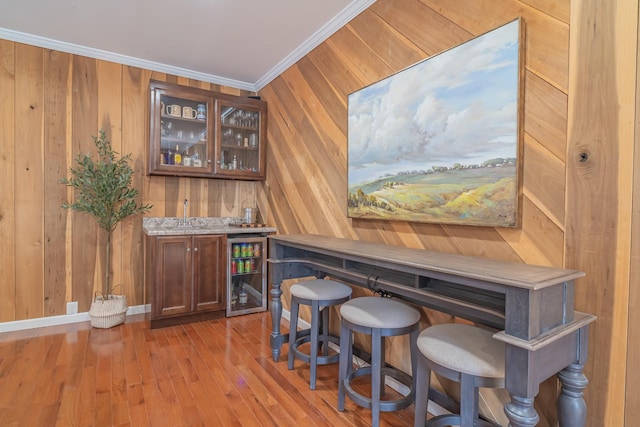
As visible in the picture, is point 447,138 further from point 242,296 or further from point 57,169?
point 57,169

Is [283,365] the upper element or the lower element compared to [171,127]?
lower

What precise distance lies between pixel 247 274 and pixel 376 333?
7.74 feet

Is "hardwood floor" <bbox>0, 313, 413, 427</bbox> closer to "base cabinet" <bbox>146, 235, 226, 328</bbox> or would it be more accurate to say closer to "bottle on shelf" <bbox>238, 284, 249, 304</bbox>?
"base cabinet" <bbox>146, 235, 226, 328</bbox>

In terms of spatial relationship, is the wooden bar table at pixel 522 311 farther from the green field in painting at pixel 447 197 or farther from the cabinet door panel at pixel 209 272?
the cabinet door panel at pixel 209 272

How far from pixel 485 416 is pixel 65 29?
14.2 feet

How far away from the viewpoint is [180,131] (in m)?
3.59

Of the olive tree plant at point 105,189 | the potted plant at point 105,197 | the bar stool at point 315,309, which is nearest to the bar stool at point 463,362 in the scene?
the bar stool at point 315,309

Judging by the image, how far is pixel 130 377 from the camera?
7.46ft

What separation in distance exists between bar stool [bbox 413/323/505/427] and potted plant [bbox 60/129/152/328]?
10.00 ft

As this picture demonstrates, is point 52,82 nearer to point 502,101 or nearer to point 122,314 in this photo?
point 122,314

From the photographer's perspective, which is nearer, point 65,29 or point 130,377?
point 130,377

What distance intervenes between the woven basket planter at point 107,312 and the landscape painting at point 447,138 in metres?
2.60

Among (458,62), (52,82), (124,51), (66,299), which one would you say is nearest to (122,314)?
(66,299)

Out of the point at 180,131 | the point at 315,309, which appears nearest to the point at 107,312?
the point at 180,131
